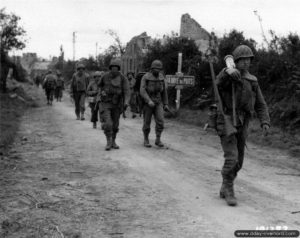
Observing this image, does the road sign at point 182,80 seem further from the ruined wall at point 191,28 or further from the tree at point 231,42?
the ruined wall at point 191,28

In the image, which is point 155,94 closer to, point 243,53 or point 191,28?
point 243,53

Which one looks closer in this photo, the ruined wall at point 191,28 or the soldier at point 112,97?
the soldier at point 112,97

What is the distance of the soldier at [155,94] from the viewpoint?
37.7 ft

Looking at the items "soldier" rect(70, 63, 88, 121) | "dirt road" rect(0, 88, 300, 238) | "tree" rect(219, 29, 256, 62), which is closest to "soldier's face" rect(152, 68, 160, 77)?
"dirt road" rect(0, 88, 300, 238)

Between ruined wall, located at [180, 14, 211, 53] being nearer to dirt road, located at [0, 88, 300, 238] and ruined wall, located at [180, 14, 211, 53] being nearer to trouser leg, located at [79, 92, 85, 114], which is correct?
trouser leg, located at [79, 92, 85, 114]

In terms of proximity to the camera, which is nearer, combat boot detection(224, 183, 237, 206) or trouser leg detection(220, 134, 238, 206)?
combat boot detection(224, 183, 237, 206)

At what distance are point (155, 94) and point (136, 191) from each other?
4.85 meters

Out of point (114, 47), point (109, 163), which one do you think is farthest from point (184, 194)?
point (114, 47)

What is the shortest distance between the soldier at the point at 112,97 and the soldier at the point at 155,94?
46cm

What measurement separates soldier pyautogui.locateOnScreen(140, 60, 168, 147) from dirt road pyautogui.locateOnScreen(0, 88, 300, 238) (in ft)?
1.92

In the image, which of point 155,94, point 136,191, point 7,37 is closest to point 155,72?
point 155,94

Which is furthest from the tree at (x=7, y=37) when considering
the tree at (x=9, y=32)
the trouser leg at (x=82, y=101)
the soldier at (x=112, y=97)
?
the soldier at (x=112, y=97)

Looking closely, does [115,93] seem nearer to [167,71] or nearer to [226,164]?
[226,164]

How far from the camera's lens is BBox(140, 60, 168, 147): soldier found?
37.7 ft
